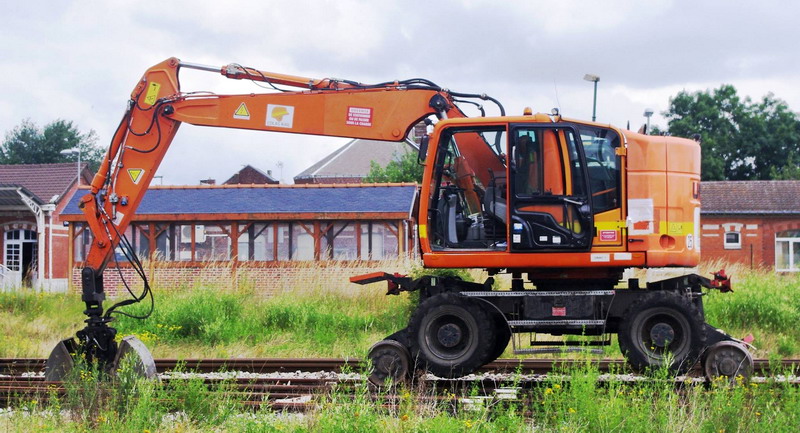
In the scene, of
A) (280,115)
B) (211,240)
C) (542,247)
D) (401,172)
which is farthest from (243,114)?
(401,172)

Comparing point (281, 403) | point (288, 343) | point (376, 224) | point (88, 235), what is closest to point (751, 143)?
point (376, 224)

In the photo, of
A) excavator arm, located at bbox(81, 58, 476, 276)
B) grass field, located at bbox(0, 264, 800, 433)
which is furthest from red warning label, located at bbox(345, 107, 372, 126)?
grass field, located at bbox(0, 264, 800, 433)

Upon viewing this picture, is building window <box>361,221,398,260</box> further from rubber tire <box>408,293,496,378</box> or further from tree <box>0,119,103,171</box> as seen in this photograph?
tree <box>0,119,103,171</box>

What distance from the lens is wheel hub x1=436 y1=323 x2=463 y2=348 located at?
9.57 m

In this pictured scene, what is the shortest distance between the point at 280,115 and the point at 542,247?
3.55 meters

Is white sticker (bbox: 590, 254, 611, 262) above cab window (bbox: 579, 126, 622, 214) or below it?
below

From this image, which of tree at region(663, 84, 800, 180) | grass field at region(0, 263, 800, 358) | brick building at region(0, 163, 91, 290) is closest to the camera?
grass field at region(0, 263, 800, 358)

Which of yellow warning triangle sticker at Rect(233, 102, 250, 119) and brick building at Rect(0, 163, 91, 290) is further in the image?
brick building at Rect(0, 163, 91, 290)

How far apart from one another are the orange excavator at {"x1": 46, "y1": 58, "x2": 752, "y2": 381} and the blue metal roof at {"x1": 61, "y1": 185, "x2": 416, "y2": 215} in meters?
16.6

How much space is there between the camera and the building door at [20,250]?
38375mm

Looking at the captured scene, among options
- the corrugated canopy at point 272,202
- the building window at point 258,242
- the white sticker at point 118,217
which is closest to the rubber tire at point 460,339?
the white sticker at point 118,217

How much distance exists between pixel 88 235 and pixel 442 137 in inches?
861

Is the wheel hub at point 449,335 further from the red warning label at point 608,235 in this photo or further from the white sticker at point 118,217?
the white sticker at point 118,217

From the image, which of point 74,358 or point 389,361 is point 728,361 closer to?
point 389,361
